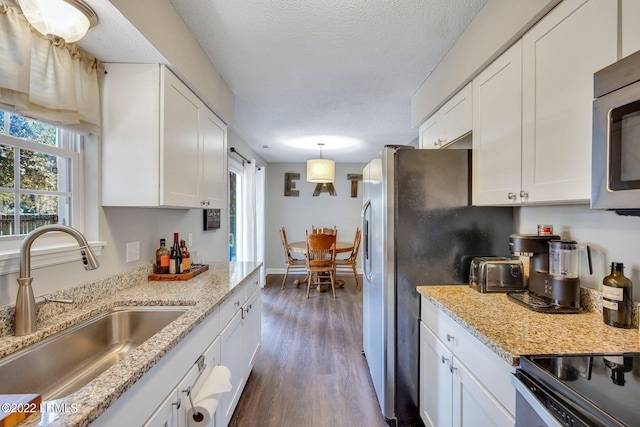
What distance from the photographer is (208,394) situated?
1146mm

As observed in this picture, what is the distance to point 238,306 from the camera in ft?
5.82

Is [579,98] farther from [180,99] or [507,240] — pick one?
[180,99]

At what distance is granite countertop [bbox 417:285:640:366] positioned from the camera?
922 mm

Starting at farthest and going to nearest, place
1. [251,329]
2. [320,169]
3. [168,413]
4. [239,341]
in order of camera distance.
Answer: [320,169] < [251,329] < [239,341] < [168,413]

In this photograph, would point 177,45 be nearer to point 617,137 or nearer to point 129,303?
point 129,303

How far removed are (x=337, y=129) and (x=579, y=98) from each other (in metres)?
2.73

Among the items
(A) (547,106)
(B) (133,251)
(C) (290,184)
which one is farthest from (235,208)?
(A) (547,106)

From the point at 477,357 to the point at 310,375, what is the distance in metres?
1.54

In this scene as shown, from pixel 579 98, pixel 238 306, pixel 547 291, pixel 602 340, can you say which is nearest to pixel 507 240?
pixel 547 291

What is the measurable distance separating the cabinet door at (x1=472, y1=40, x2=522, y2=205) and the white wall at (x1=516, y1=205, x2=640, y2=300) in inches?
12.4

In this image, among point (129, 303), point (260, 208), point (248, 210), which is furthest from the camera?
point (260, 208)

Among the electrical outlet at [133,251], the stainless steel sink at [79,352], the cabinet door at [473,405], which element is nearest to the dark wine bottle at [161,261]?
the electrical outlet at [133,251]

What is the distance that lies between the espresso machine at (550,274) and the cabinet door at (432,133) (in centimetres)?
100

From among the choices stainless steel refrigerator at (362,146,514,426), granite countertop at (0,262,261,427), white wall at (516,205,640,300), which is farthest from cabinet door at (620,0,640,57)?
granite countertop at (0,262,261,427)
